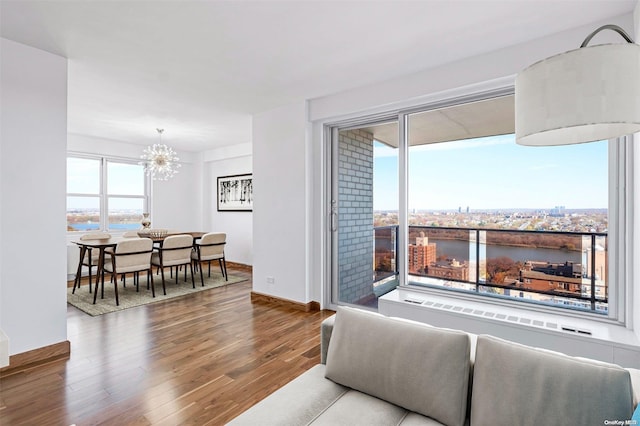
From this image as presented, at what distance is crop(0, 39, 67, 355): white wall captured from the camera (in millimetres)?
2504

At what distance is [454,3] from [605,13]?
1.06m

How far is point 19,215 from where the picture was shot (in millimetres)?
2562

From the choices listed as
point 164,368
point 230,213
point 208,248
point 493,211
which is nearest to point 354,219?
point 493,211

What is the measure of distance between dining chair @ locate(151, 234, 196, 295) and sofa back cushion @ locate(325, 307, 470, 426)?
3911 millimetres

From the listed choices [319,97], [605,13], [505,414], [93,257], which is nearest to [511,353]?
[505,414]

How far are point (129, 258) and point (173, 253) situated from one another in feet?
2.11

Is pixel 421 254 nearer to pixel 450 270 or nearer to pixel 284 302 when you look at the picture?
pixel 450 270

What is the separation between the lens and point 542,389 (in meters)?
1.11

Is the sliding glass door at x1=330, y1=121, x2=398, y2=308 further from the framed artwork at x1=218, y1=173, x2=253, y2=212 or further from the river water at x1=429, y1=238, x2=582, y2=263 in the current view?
the framed artwork at x1=218, y1=173, x2=253, y2=212

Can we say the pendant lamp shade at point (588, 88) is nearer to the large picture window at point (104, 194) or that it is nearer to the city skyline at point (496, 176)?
the city skyline at point (496, 176)

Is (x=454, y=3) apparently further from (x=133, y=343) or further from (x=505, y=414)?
(x=133, y=343)

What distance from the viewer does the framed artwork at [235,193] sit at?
268 inches

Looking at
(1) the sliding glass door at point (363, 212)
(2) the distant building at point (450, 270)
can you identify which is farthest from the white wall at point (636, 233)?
(1) the sliding glass door at point (363, 212)

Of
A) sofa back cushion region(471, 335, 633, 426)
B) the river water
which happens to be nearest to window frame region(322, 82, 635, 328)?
the river water
